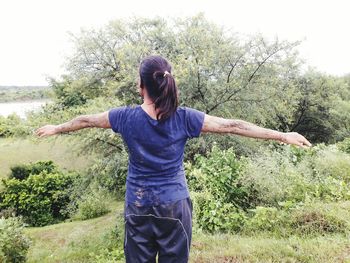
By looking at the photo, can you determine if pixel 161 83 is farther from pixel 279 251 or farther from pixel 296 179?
pixel 296 179

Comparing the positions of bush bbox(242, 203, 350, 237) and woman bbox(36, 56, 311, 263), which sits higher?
woman bbox(36, 56, 311, 263)

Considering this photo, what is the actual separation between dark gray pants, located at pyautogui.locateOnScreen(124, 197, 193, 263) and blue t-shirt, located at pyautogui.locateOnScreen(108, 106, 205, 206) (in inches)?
2.2

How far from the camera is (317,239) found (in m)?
4.11

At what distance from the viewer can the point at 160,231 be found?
2135 millimetres

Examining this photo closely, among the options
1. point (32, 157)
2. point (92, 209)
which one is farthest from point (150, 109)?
point (32, 157)

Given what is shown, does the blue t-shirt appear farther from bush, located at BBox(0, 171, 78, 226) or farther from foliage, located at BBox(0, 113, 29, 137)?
bush, located at BBox(0, 171, 78, 226)

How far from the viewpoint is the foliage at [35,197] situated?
49.2 ft

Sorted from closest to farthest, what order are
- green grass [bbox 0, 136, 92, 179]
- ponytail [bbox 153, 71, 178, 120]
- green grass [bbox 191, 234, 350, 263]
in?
ponytail [bbox 153, 71, 178, 120], green grass [bbox 191, 234, 350, 263], green grass [bbox 0, 136, 92, 179]

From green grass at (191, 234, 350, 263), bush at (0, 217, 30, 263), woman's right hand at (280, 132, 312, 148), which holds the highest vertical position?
woman's right hand at (280, 132, 312, 148)

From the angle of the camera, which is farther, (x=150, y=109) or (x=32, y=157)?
(x=32, y=157)

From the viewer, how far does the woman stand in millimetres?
2041

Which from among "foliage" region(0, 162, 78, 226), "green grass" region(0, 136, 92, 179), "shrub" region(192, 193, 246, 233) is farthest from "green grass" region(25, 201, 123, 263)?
"green grass" region(0, 136, 92, 179)

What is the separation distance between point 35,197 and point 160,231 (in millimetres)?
14191

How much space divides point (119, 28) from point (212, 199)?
11336 millimetres
